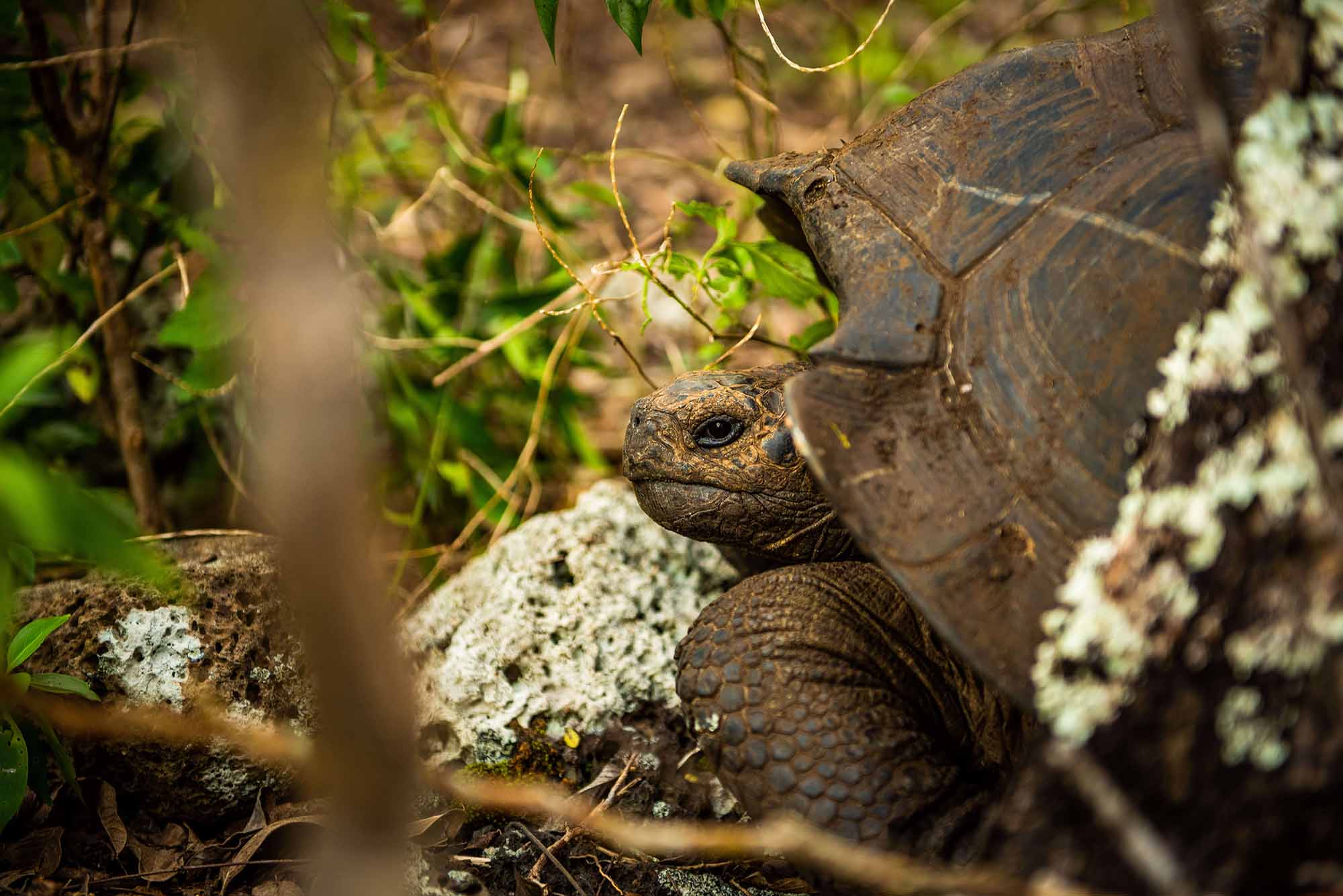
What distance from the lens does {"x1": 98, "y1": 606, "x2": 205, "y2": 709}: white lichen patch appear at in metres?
2.13

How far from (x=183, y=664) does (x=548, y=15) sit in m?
1.57

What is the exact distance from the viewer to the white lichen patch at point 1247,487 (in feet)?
3.80

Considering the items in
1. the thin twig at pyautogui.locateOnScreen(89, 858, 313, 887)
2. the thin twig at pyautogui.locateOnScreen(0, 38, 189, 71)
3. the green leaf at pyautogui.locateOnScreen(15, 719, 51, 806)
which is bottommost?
the thin twig at pyautogui.locateOnScreen(89, 858, 313, 887)

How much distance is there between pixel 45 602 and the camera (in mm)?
2246

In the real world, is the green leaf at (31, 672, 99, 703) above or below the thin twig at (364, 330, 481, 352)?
below

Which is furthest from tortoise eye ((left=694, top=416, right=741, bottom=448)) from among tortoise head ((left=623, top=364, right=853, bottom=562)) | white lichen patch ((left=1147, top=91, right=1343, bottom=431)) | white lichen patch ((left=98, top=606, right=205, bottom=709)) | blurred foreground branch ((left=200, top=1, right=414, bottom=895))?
blurred foreground branch ((left=200, top=1, right=414, bottom=895))

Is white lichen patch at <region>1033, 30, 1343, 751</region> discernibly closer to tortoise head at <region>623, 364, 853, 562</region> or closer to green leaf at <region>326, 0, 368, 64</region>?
tortoise head at <region>623, 364, 853, 562</region>

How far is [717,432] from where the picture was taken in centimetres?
221

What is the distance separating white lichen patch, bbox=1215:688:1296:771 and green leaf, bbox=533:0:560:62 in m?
1.61

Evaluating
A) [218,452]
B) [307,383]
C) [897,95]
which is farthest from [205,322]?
[307,383]

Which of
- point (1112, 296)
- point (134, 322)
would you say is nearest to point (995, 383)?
point (1112, 296)

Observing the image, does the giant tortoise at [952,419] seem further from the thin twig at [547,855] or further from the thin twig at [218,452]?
the thin twig at [218,452]

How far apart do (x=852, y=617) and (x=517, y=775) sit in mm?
838

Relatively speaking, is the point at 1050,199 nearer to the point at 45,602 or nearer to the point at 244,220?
the point at 244,220
